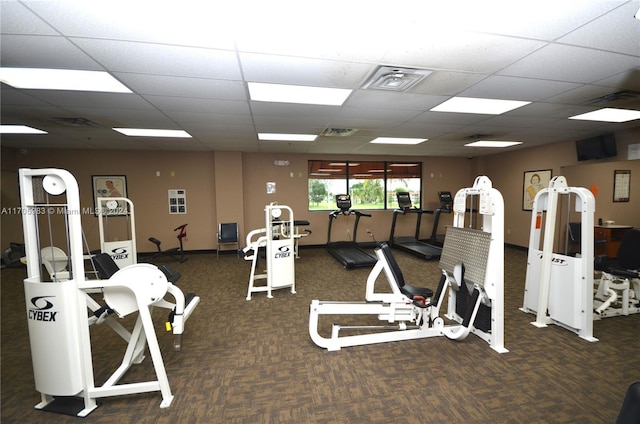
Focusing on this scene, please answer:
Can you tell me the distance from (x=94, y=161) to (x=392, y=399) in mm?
7895

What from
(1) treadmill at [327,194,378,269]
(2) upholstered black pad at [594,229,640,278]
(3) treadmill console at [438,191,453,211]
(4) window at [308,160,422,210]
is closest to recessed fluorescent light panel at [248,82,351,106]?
(1) treadmill at [327,194,378,269]

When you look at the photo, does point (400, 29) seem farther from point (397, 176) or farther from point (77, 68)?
point (397, 176)

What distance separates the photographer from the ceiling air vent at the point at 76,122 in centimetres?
404

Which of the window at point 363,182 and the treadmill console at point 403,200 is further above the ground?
the window at point 363,182

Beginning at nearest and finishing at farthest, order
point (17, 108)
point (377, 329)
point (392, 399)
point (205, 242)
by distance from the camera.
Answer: point (392, 399)
point (377, 329)
point (17, 108)
point (205, 242)

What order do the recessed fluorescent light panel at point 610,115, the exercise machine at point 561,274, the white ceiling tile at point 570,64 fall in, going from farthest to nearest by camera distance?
the recessed fluorescent light panel at point 610,115 < the exercise machine at point 561,274 < the white ceiling tile at point 570,64

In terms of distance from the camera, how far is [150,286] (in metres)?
2.18

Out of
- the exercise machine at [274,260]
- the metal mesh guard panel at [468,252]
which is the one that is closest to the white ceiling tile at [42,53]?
the exercise machine at [274,260]

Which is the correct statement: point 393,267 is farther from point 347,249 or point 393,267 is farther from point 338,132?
point 347,249

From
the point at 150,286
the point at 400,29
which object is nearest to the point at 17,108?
the point at 150,286

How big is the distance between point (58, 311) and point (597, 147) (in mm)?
8113

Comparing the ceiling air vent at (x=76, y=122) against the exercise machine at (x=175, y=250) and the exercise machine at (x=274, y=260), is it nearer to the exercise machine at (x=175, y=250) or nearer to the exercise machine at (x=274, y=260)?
the exercise machine at (x=175, y=250)

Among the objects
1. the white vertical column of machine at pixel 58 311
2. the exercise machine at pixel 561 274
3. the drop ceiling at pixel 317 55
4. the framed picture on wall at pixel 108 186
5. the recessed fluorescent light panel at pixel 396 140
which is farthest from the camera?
the framed picture on wall at pixel 108 186

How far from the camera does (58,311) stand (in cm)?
190
